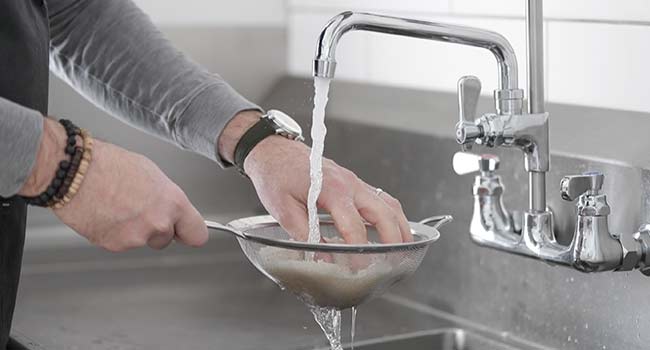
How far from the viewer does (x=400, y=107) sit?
1.67 m

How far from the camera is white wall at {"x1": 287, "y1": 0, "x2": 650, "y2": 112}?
1292 millimetres

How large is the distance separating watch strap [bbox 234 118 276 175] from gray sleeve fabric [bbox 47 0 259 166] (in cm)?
5

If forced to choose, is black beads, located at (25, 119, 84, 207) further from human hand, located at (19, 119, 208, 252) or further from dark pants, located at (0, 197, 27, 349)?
dark pants, located at (0, 197, 27, 349)

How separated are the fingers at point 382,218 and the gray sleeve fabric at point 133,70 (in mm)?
235

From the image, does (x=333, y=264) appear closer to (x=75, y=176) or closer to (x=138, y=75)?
(x=75, y=176)

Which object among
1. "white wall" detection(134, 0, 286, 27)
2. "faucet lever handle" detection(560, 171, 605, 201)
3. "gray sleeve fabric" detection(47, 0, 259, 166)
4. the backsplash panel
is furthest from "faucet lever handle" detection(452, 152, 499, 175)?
"white wall" detection(134, 0, 286, 27)

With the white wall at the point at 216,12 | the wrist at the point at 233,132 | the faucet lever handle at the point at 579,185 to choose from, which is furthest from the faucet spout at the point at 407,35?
the white wall at the point at 216,12

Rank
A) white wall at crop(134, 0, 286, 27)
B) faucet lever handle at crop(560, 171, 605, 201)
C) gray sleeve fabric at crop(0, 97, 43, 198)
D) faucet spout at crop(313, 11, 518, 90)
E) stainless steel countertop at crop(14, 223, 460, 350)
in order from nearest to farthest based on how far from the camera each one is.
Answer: gray sleeve fabric at crop(0, 97, 43, 198) → faucet spout at crop(313, 11, 518, 90) → faucet lever handle at crop(560, 171, 605, 201) → stainless steel countertop at crop(14, 223, 460, 350) → white wall at crop(134, 0, 286, 27)

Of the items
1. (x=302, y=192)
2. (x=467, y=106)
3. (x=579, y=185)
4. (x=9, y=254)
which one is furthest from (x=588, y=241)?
→ (x=9, y=254)

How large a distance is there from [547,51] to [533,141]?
0.21 m

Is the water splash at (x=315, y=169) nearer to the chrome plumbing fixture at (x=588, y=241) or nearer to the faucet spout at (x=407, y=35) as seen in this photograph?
the faucet spout at (x=407, y=35)

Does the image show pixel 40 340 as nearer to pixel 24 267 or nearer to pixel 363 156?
pixel 24 267

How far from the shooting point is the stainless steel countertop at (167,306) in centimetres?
148

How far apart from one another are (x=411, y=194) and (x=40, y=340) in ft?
1.72
